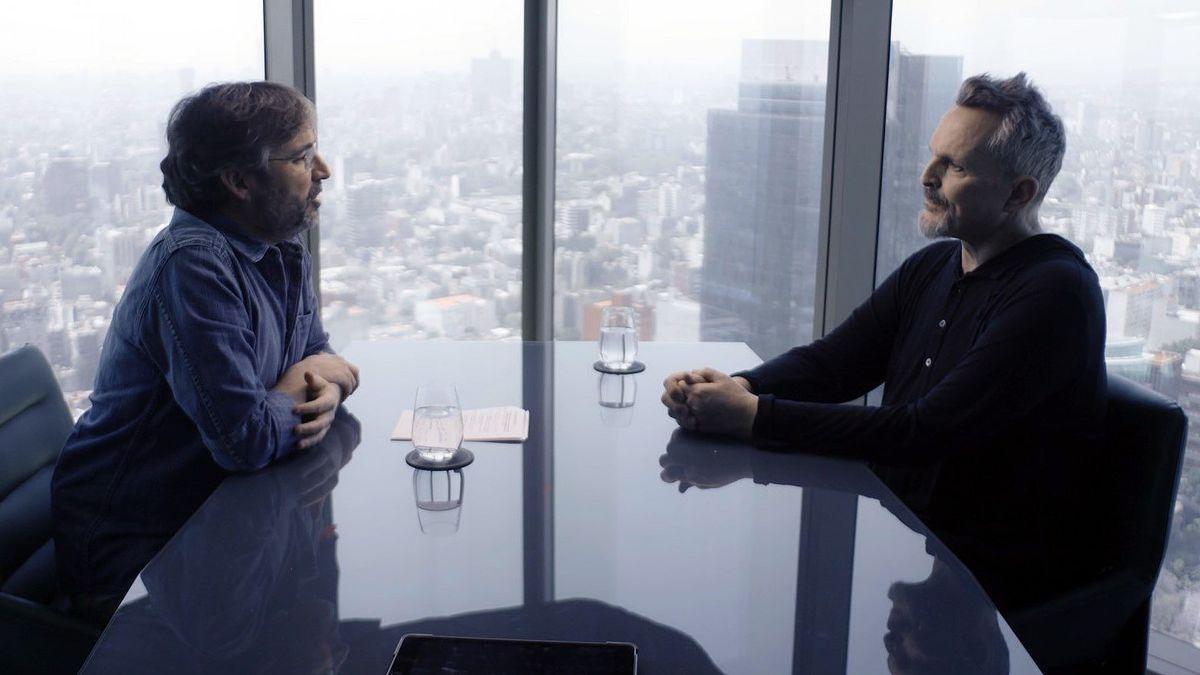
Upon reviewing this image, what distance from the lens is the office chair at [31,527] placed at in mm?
1521

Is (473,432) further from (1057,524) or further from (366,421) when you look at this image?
(1057,524)

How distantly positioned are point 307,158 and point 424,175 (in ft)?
6.94

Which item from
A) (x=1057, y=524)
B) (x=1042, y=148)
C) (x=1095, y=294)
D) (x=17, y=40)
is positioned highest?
(x=17, y=40)

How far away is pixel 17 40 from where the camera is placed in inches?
109

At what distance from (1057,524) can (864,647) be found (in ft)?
2.64

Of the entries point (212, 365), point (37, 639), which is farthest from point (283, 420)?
point (37, 639)

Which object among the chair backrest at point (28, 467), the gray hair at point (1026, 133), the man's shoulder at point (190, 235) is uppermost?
the gray hair at point (1026, 133)

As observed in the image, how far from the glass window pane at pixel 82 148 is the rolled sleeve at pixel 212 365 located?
1.45 meters

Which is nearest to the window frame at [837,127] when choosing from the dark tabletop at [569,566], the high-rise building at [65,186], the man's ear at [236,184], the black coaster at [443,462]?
the high-rise building at [65,186]

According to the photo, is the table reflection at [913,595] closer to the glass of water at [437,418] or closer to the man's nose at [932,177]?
the glass of water at [437,418]

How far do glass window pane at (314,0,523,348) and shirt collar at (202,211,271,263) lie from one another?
1.98 m

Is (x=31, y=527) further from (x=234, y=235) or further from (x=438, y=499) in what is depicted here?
(x=438, y=499)

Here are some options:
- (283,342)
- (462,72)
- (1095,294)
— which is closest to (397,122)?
(462,72)

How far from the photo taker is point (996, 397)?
67.4 inches
